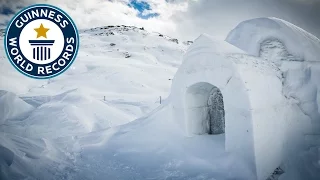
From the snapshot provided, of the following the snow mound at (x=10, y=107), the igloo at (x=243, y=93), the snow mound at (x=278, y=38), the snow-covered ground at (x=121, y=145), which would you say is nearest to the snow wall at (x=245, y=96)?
the igloo at (x=243, y=93)

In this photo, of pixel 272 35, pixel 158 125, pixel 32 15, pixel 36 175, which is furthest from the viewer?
pixel 158 125

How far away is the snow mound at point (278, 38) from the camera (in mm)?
5379

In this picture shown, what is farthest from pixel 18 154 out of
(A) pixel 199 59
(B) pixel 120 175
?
(A) pixel 199 59

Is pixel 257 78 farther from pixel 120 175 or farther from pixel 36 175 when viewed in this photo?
pixel 36 175

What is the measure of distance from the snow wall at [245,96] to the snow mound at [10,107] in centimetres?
945

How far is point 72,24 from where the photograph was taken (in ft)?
18.8

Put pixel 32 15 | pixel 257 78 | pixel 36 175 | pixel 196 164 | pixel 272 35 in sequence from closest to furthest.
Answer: pixel 36 175, pixel 257 78, pixel 196 164, pixel 32 15, pixel 272 35

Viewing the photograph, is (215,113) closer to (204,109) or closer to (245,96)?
(204,109)

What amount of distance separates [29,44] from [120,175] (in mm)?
3721

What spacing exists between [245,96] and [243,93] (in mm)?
68

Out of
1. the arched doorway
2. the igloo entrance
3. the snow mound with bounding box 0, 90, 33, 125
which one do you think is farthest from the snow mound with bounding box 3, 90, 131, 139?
the arched doorway

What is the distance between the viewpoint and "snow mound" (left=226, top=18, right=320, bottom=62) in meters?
5.38

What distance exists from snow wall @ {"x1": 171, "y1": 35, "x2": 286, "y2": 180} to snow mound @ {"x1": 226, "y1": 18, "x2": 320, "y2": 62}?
2.64 ft

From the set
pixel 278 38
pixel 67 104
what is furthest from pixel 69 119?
pixel 278 38
